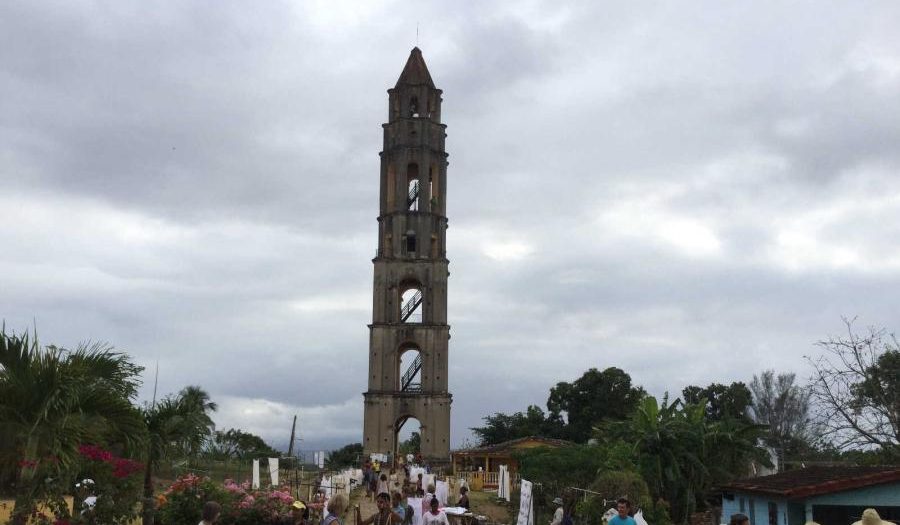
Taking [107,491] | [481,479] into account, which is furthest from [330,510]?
[481,479]

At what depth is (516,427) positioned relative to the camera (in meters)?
67.4

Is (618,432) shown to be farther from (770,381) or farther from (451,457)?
(770,381)

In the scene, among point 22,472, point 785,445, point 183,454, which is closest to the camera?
point 22,472

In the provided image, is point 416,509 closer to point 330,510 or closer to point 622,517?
point 622,517

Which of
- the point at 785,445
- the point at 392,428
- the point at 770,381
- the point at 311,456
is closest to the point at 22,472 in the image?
the point at 311,456

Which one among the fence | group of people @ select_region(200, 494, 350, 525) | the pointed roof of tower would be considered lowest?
the fence

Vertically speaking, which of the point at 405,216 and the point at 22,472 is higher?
the point at 405,216

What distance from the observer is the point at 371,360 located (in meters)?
46.4

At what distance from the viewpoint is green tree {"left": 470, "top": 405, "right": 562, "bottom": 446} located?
6588 centimetres

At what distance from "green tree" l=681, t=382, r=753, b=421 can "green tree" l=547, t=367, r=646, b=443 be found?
599cm

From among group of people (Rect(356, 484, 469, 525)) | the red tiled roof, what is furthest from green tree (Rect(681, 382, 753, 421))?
group of people (Rect(356, 484, 469, 525))

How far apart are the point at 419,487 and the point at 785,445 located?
46.3m

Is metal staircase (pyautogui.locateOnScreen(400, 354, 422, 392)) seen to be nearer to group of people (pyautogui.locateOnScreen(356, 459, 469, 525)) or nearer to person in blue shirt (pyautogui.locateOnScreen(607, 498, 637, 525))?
group of people (pyautogui.locateOnScreen(356, 459, 469, 525))

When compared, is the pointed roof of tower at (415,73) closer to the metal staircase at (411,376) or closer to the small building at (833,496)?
the metal staircase at (411,376)
